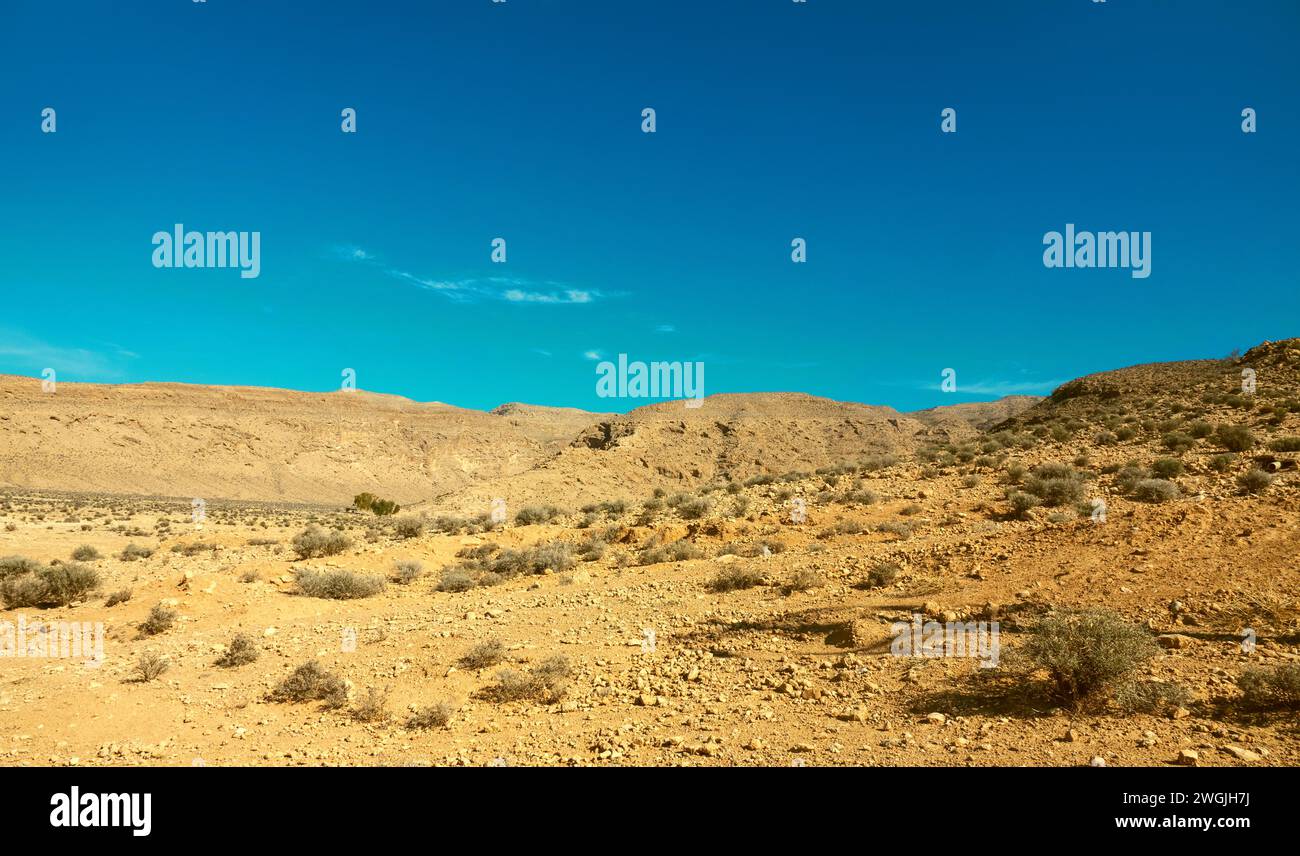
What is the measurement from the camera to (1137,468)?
15.3 meters

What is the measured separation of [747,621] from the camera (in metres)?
8.73

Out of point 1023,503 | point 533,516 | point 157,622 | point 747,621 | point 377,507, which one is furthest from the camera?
point 377,507

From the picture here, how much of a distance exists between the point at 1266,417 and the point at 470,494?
35179 millimetres

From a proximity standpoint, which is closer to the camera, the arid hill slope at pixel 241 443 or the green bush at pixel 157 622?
the green bush at pixel 157 622

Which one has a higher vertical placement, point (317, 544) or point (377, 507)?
point (317, 544)

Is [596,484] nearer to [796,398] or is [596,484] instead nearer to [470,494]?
[470,494]

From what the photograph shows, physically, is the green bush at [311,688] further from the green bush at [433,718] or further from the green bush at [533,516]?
the green bush at [533,516]

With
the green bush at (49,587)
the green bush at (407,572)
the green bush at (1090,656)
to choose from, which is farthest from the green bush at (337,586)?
the green bush at (1090,656)

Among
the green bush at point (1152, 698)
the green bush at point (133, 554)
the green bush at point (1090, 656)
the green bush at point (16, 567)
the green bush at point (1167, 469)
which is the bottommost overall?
the green bush at point (133, 554)

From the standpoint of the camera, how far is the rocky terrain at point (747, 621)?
524cm

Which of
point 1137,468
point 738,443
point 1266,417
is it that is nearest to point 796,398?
point 738,443

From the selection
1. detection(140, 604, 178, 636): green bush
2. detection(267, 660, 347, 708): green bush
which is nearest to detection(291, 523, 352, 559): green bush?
detection(140, 604, 178, 636): green bush

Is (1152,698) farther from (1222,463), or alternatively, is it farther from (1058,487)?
(1222,463)

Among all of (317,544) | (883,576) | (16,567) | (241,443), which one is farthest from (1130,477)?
(241,443)
